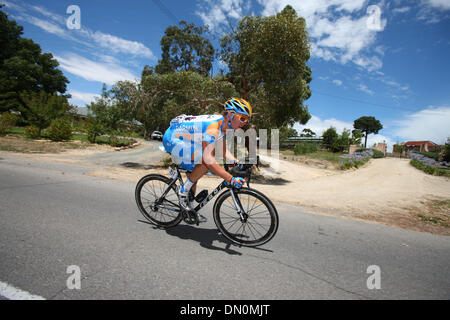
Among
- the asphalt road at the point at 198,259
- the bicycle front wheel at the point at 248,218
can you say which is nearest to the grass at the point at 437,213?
the asphalt road at the point at 198,259

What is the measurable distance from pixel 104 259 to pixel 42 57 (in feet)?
212

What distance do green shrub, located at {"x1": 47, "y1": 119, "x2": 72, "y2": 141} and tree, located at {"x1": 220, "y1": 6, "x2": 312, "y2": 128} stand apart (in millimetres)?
17678

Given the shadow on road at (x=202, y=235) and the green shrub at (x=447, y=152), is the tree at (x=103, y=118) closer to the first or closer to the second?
the shadow on road at (x=202, y=235)

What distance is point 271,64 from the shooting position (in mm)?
10133

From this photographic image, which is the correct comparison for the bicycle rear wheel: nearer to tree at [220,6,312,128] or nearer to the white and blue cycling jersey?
the white and blue cycling jersey

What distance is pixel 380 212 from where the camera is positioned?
5.92m

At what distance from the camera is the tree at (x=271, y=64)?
31.4 ft

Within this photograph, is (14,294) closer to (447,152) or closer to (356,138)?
(447,152)

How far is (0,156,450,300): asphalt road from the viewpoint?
7.04 ft

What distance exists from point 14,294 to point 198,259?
1653 millimetres

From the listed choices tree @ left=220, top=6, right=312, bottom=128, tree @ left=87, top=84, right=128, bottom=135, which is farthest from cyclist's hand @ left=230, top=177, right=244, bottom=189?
tree @ left=87, top=84, right=128, bottom=135

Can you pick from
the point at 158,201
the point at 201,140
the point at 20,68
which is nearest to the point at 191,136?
the point at 201,140

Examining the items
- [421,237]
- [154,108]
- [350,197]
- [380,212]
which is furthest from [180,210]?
[154,108]
